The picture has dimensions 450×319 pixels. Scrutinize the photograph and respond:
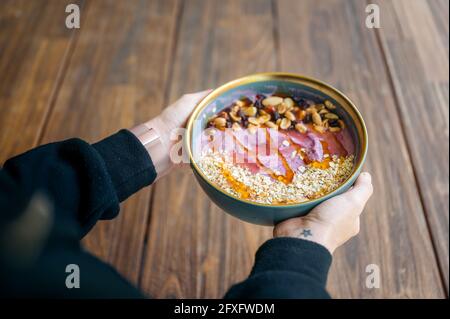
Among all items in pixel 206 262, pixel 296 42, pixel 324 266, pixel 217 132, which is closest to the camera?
pixel 324 266

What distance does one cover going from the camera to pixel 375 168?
883 mm

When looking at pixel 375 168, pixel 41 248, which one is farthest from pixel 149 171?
pixel 375 168

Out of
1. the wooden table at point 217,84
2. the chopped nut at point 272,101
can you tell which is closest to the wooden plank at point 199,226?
the wooden table at point 217,84

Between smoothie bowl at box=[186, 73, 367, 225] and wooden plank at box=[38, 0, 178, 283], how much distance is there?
286mm

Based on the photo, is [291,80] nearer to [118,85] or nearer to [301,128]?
[301,128]

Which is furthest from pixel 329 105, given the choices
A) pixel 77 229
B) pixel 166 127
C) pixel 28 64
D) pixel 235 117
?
pixel 28 64

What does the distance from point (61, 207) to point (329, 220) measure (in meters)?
0.29

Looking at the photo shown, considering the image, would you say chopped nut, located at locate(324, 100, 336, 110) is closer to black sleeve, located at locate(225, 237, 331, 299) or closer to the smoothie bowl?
the smoothie bowl

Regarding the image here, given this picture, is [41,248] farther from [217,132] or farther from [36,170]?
[217,132]

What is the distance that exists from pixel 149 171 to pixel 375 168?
42cm

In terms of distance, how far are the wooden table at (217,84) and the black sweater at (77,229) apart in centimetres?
20

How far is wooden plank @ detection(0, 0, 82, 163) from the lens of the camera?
98cm

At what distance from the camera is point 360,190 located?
1.91 feet

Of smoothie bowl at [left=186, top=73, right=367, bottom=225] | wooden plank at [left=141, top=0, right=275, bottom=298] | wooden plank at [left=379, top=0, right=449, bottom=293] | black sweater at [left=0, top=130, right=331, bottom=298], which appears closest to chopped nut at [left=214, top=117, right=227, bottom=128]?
smoothie bowl at [left=186, top=73, right=367, bottom=225]
